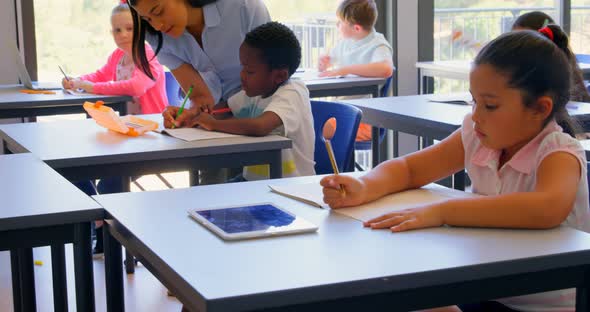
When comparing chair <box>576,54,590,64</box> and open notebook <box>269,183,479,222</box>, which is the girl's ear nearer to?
open notebook <box>269,183,479,222</box>

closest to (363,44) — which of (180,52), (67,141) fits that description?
(180,52)

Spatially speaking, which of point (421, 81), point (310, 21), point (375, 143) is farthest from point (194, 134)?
point (421, 81)

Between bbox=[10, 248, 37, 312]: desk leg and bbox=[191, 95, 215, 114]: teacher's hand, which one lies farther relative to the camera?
bbox=[191, 95, 215, 114]: teacher's hand

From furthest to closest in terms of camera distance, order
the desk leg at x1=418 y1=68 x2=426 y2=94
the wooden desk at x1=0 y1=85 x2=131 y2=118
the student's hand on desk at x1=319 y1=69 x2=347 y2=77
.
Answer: the desk leg at x1=418 y1=68 x2=426 y2=94
the student's hand on desk at x1=319 y1=69 x2=347 y2=77
the wooden desk at x1=0 y1=85 x2=131 y2=118

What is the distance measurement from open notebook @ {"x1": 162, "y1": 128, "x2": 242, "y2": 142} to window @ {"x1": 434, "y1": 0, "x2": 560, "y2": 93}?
10.1 ft

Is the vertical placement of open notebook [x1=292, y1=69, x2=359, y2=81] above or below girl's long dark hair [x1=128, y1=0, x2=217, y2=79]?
below

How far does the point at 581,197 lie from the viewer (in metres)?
1.51

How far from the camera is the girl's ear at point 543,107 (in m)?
1.54

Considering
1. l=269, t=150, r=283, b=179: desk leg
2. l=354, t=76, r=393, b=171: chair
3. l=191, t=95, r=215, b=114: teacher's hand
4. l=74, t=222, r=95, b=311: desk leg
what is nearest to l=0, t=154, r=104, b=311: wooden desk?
l=74, t=222, r=95, b=311: desk leg

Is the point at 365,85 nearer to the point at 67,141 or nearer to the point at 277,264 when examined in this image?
the point at 67,141

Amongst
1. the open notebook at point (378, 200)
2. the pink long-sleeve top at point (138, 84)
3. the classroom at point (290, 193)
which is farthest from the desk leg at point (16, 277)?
the pink long-sleeve top at point (138, 84)

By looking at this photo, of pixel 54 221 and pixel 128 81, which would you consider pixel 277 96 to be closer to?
pixel 54 221

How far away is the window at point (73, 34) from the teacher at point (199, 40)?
71.2 inches

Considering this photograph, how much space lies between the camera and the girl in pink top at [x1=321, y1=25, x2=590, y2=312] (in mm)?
1406
